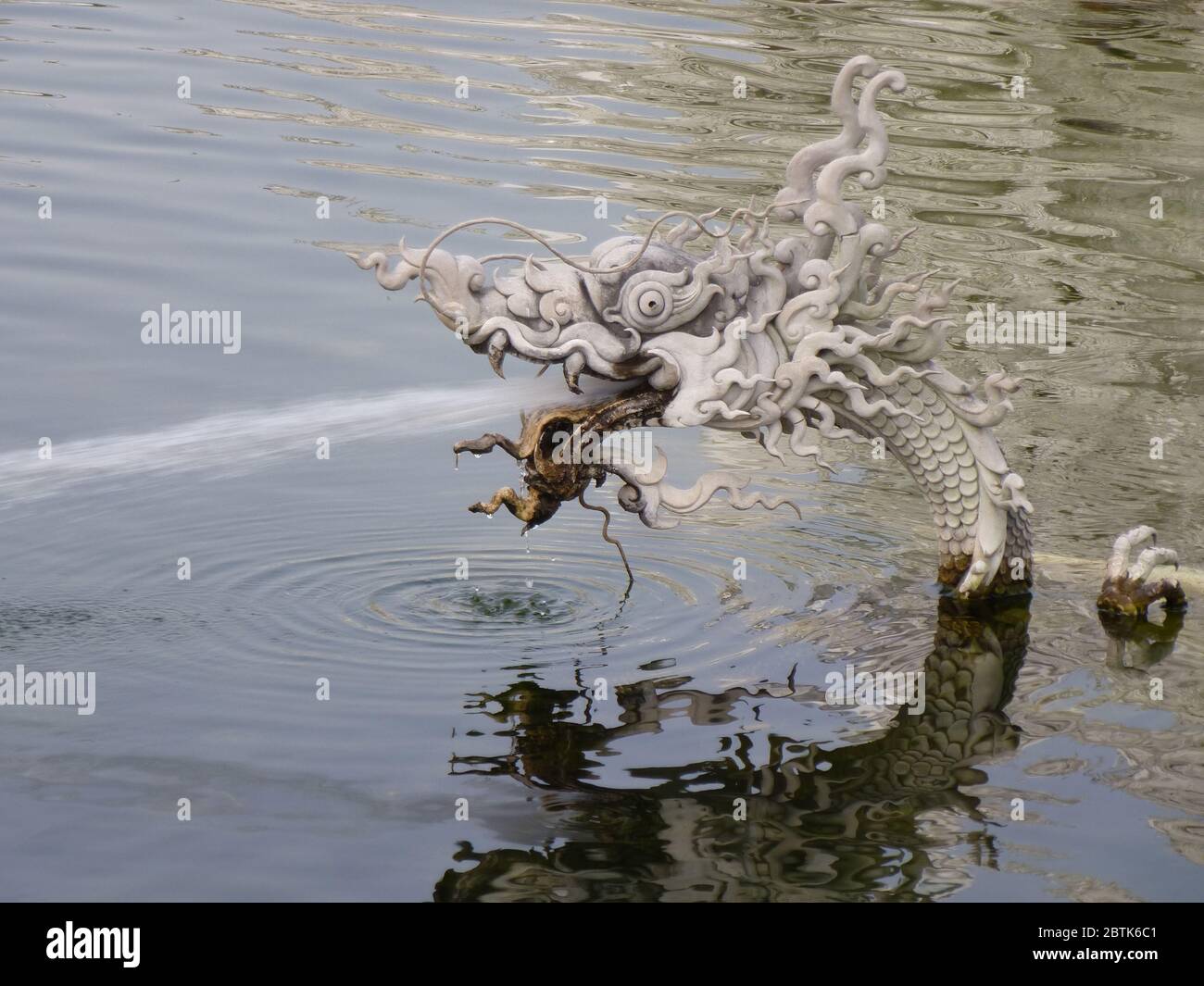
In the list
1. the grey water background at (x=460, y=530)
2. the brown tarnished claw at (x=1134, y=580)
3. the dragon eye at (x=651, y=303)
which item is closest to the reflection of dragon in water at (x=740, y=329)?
the dragon eye at (x=651, y=303)

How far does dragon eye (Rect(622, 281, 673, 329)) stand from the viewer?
6.68 metres

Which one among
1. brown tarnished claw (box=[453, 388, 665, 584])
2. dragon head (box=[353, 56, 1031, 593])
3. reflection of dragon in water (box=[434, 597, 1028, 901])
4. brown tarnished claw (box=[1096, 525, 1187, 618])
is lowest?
reflection of dragon in water (box=[434, 597, 1028, 901])

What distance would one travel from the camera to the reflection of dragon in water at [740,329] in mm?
6656

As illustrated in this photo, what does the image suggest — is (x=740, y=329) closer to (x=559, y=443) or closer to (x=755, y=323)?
(x=755, y=323)

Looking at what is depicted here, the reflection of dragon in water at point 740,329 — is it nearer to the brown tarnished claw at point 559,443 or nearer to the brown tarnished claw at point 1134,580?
the brown tarnished claw at point 559,443

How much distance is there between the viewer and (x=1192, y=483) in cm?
937

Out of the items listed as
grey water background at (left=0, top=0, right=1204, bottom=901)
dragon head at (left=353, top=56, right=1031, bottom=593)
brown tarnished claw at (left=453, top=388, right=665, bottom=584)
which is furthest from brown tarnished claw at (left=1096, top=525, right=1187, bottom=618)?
brown tarnished claw at (left=453, top=388, right=665, bottom=584)

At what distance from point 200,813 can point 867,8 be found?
20.1 metres

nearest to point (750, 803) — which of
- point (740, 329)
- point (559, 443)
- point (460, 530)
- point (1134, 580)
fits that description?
point (559, 443)

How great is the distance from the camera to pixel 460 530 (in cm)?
841

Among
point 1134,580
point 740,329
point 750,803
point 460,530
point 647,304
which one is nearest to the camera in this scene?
point 750,803

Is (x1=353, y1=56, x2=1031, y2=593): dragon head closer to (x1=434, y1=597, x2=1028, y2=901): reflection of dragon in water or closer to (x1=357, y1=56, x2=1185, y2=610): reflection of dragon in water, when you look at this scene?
(x1=357, y1=56, x2=1185, y2=610): reflection of dragon in water

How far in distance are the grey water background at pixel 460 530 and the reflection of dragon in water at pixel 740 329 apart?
84 cm

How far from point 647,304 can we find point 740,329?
0.40 metres
